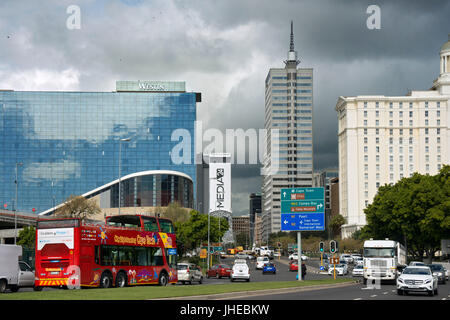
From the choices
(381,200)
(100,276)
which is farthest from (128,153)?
(100,276)

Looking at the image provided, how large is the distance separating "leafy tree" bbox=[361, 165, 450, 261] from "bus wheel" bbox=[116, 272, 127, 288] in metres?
46.9

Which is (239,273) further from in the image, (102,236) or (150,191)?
(150,191)

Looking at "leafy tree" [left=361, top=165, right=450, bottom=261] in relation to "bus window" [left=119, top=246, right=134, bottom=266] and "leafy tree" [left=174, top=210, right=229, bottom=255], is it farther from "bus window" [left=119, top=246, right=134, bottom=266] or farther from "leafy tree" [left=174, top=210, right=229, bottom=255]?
"bus window" [left=119, top=246, right=134, bottom=266]

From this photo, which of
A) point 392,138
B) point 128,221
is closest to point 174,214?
point 128,221

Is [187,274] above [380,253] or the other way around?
the other way around

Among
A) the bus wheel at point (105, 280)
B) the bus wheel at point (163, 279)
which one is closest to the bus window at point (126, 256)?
the bus wheel at point (105, 280)

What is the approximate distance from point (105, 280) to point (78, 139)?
139 m

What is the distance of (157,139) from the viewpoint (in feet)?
555

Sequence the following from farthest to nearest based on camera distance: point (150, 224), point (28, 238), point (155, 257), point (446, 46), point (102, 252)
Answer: point (446, 46) < point (28, 238) < point (155, 257) < point (150, 224) < point (102, 252)

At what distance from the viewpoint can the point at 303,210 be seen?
158 feet

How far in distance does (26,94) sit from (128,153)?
106 ft

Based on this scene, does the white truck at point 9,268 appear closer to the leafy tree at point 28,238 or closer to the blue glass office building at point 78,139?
the leafy tree at point 28,238
